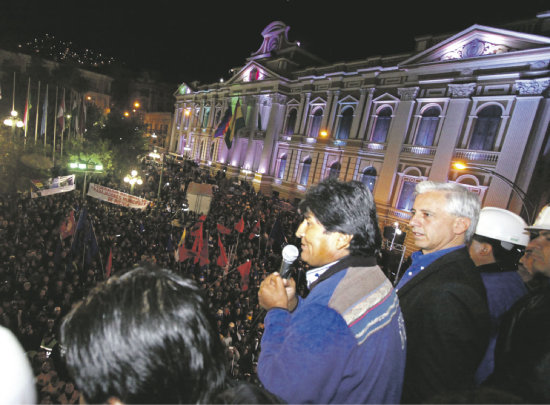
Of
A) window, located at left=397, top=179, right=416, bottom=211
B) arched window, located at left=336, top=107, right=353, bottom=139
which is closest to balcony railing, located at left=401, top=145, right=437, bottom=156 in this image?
window, located at left=397, top=179, right=416, bottom=211

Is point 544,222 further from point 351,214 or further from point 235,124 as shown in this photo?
point 235,124

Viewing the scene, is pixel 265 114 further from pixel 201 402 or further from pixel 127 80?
pixel 127 80

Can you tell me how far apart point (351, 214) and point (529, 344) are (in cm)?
145

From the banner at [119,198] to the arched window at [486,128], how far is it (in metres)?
17.8

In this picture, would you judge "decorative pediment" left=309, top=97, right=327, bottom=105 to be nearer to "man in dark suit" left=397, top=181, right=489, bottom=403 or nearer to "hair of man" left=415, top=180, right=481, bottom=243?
"hair of man" left=415, top=180, right=481, bottom=243

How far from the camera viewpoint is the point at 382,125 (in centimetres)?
2084

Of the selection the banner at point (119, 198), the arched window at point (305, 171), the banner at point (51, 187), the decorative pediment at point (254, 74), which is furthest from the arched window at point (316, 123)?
the banner at point (51, 187)

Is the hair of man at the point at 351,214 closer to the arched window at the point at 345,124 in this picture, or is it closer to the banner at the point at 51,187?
the banner at the point at 51,187

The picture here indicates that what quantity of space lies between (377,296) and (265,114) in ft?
100

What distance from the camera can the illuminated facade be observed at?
14570 mm

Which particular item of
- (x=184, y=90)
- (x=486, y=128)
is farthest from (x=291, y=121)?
(x=184, y=90)

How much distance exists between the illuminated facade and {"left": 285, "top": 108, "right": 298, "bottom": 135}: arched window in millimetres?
98

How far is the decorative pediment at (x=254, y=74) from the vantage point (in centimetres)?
2866

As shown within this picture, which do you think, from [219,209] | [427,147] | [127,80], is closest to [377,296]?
[219,209]
